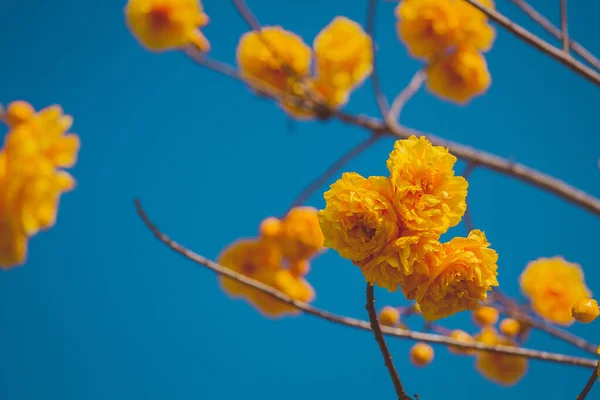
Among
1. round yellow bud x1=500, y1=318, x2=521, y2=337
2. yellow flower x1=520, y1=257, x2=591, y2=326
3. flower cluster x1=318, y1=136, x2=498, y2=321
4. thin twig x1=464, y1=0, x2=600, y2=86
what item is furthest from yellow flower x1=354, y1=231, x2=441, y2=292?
round yellow bud x1=500, y1=318, x2=521, y2=337

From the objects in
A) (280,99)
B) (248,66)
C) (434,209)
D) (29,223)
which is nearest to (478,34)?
(280,99)

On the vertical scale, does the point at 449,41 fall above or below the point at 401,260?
above

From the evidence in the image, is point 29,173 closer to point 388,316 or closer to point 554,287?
point 388,316

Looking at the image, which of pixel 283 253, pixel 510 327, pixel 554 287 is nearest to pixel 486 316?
pixel 510 327

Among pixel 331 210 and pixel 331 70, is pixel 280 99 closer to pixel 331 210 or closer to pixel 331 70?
pixel 331 70

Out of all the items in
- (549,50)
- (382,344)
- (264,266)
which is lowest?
(382,344)

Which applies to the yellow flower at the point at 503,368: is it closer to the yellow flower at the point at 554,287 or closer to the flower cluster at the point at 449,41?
the yellow flower at the point at 554,287

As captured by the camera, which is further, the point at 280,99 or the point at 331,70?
the point at 331,70
